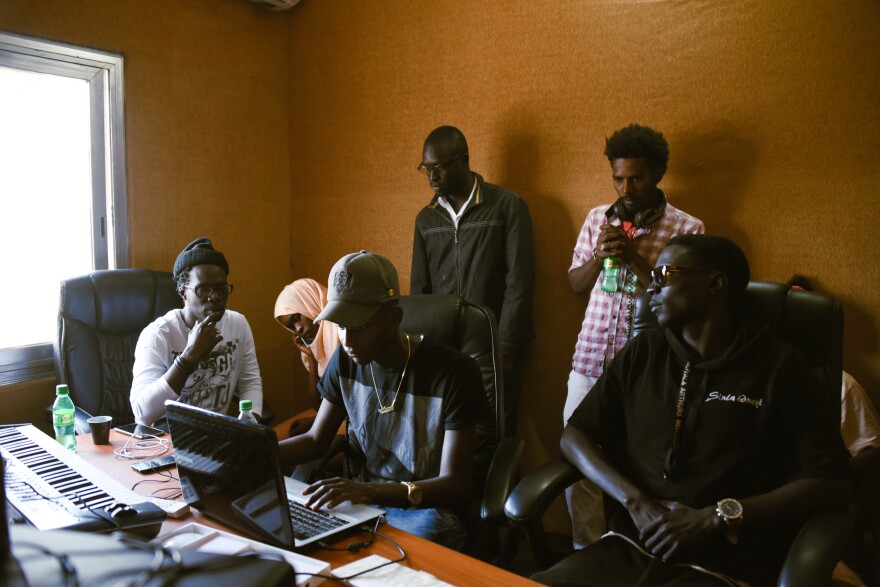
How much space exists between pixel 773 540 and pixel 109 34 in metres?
3.38

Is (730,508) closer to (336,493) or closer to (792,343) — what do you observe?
(792,343)

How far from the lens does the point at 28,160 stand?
3000 millimetres

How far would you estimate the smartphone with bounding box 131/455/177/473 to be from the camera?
1.70 metres

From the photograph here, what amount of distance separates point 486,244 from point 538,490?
1508 millimetres

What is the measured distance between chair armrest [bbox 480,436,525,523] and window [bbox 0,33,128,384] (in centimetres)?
213

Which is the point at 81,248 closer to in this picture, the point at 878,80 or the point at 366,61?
the point at 366,61

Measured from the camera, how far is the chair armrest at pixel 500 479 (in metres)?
1.59

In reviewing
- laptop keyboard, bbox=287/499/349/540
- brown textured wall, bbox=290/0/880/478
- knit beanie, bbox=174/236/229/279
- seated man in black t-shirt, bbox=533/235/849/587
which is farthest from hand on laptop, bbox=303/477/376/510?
brown textured wall, bbox=290/0/880/478

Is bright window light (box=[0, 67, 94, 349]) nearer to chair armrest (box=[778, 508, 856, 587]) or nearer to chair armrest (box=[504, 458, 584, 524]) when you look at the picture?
chair armrest (box=[504, 458, 584, 524])

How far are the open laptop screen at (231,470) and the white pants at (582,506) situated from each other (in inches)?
66.2

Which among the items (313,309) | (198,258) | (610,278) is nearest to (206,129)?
(313,309)

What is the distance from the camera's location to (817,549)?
129 cm

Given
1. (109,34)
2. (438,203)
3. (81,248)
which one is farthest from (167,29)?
(438,203)

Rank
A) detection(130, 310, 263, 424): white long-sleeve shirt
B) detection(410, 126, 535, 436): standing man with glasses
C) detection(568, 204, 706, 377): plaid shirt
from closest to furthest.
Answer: detection(130, 310, 263, 424): white long-sleeve shirt < detection(568, 204, 706, 377): plaid shirt < detection(410, 126, 535, 436): standing man with glasses
